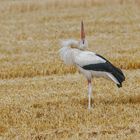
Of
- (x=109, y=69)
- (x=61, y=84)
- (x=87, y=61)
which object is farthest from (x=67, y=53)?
(x=61, y=84)

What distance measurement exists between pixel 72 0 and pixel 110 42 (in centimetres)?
1216

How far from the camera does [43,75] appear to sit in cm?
1330

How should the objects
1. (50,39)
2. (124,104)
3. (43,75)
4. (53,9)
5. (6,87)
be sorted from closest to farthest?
1. (124,104)
2. (6,87)
3. (43,75)
4. (50,39)
5. (53,9)

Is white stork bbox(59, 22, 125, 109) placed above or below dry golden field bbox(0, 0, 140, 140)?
above

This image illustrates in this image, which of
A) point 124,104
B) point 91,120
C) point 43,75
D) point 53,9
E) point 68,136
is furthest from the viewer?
point 53,9

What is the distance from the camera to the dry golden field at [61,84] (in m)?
8.37

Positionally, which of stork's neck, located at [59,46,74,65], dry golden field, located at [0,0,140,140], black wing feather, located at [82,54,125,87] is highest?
stork's neck, located at [59,46,74,65]

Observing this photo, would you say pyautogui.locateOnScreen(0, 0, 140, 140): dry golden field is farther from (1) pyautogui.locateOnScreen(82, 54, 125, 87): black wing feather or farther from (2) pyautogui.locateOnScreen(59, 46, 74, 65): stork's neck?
(2) pyautogui.locateOnScreen(59, 46, 74, 65): stork's neck

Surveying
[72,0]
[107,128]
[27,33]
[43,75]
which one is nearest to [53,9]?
[72,0]

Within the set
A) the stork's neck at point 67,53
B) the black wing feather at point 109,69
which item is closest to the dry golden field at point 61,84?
the black wing feather at point 109,69

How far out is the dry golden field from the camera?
8.37 meters

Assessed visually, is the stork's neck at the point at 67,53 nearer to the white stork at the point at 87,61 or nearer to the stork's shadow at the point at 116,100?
the white stork at the point at 87,61

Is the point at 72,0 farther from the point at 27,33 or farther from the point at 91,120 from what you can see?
the point at 91,120

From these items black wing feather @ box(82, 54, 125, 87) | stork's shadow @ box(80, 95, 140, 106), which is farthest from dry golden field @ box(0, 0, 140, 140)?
black wing feather @ box(82, 54, 125, 87)
